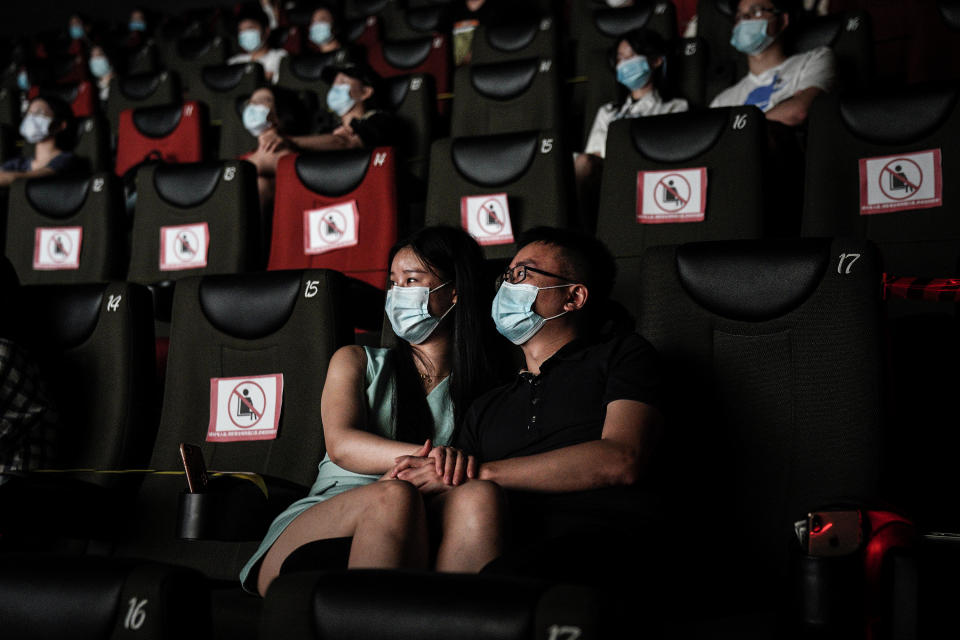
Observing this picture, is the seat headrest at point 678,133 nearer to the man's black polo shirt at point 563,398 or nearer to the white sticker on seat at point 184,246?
the man's black polo shirt at point 563,398

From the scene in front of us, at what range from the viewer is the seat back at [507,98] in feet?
11.5

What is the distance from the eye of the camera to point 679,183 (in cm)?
236

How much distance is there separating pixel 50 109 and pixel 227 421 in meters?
2.98

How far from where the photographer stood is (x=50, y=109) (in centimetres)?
415

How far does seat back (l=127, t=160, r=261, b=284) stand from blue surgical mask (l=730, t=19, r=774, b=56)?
5.96 ft

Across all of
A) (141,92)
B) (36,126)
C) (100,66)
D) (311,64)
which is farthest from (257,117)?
(100,66)

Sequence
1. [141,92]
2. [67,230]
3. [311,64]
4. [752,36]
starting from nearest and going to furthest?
[67,230]
[752,36]
[311,64]
[141,92]

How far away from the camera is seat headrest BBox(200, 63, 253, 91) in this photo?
4820 mm

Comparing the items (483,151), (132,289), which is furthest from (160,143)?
(132,289)

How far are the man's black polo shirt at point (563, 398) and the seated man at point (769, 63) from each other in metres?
1.79

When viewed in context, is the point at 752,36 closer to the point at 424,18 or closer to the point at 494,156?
the point at 494,156

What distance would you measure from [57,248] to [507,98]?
1.78m

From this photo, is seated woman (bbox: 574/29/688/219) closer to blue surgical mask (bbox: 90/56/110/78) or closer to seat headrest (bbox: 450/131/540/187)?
seat headrest (bbox: 450/131/540/187)

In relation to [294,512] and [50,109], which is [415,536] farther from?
[50,109]
